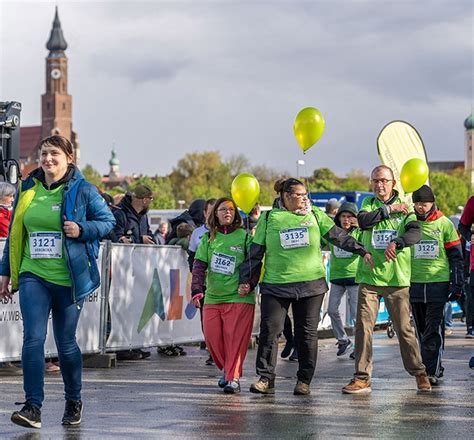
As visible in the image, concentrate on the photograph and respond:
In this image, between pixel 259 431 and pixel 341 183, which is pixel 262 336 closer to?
pixel 259 431

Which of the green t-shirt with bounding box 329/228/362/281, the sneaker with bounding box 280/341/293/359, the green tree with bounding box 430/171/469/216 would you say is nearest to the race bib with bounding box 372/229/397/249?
the sneaker with bounding box 280/341/293/359

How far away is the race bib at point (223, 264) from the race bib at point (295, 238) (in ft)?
2.26

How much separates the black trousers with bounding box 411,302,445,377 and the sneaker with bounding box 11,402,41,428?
4.48 metres

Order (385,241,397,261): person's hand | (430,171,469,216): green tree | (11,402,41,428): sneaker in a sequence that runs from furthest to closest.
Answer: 1. (430,171,469,216): green tree
2. (385,241,397,261): person's hand
3. (11,402,41,428): sneaker

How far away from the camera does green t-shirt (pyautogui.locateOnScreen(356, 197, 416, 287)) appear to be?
10.6m

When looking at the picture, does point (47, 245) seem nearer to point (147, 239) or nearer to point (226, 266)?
point (226, 266)

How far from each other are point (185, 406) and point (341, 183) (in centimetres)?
13983

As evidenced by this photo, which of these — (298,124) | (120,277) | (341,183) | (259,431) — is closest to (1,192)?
(120,277)

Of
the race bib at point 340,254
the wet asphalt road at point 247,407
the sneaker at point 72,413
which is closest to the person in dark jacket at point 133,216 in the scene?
the wet asphalt road at point 247,407

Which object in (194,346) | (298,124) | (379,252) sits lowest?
(194,346)

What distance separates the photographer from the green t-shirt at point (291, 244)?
33.9 ft

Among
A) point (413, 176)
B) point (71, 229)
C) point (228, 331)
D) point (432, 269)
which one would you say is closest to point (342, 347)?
point (432, 269)

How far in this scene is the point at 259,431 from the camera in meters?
8.12

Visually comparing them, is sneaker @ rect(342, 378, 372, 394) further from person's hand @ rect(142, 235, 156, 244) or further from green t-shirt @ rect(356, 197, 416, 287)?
person's hand @ rect(142, 235, 156, 244)
